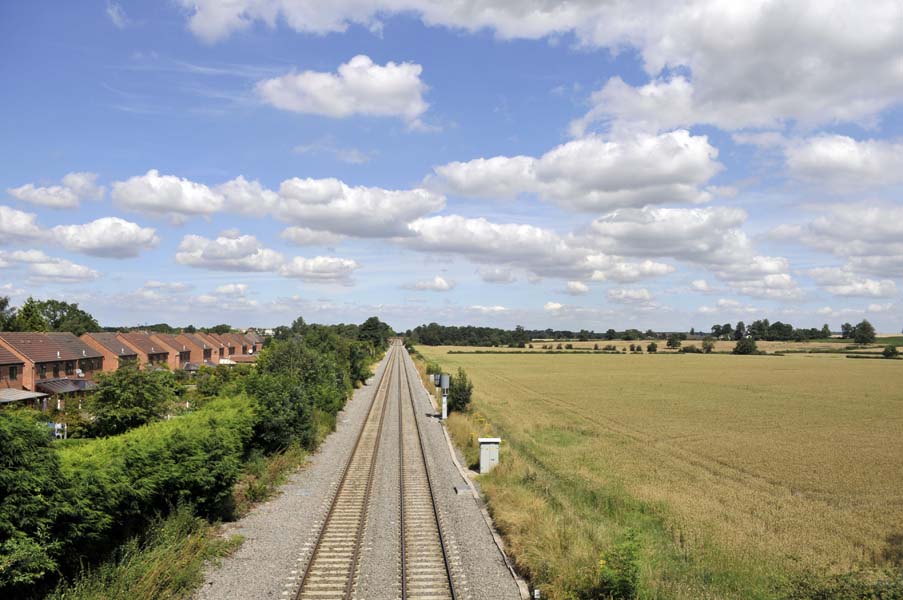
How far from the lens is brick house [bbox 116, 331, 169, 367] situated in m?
69.9

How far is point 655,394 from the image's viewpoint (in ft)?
182

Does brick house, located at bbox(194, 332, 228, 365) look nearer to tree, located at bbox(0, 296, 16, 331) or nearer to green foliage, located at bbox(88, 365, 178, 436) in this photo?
tree, located at bbox(0, 296, 16, 331)

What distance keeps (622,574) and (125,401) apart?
649 inches

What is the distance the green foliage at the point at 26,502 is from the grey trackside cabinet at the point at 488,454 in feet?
43.6

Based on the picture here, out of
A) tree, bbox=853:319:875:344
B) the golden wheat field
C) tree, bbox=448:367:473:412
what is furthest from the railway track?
tree, bbox=853:319:875:344

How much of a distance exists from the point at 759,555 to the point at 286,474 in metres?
13.7

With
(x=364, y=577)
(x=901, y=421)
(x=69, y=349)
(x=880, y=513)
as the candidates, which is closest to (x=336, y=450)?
(x=364, y=577)

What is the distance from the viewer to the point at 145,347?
234ft

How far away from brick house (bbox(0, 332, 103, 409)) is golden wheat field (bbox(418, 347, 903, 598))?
36.0 metres

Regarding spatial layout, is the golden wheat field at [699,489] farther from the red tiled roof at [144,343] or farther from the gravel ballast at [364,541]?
the red tiled roof at [144,343]

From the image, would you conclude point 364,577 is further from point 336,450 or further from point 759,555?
point 336,450

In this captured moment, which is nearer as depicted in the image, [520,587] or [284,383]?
[520,587]

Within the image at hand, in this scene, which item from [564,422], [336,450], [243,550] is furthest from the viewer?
[564,422]

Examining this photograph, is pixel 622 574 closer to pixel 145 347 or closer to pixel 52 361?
pixel 52 361
